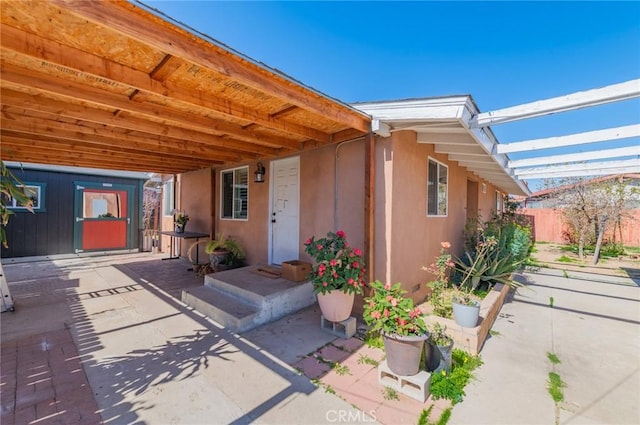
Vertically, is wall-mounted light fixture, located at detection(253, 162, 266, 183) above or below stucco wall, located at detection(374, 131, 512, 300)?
above

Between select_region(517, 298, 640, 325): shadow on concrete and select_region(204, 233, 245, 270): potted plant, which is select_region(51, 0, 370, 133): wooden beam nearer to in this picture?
select_region(204, 233, 245, 270): potted plant

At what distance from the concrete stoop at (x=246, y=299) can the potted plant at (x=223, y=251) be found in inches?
48.5

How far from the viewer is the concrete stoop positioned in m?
3.67

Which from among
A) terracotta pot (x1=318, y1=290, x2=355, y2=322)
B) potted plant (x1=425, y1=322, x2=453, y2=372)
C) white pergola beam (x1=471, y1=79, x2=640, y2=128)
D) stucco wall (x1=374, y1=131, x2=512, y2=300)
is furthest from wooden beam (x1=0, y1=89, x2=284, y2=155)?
potted plant (x1=425, y1=322, x2=453, y2=372)

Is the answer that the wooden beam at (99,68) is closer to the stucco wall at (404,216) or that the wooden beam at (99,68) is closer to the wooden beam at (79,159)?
the stucco wall at (404,216)

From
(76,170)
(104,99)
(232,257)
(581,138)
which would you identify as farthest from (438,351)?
(76,170)

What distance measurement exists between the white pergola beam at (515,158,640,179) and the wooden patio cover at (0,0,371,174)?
16.8 ft

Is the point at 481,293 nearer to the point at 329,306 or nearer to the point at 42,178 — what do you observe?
the point at 329,306

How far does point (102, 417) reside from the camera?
2029 mm

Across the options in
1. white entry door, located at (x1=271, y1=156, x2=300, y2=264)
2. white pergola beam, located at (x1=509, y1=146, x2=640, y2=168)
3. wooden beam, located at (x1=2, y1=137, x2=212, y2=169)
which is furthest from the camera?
white entry door, located at (x1=271, y1=156, x2=300, y2=264)

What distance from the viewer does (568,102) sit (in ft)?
8.70

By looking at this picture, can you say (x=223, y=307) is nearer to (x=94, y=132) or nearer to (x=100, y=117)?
(x=100, y=117)

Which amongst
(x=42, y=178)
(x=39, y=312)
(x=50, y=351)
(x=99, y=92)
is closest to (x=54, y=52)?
(x=99, y=92)

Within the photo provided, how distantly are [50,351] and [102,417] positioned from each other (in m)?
1.61
